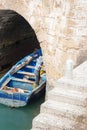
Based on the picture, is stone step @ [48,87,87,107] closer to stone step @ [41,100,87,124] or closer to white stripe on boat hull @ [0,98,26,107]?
stone step @ [41,100,87,124]

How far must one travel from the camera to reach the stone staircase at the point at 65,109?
2.88 metres

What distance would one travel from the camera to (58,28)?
5.12 meters

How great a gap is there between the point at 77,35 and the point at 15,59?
4.96 metres

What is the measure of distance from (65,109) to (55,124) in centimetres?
18

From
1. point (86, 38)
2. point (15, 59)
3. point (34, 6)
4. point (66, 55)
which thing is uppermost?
point (34, 6)

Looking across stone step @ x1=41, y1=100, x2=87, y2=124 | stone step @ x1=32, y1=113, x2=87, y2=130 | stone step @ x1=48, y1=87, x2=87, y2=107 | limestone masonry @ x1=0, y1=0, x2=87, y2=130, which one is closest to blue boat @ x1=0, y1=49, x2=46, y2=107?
limestone masonry @ x1=0, y1=0, x2=87, y2=130

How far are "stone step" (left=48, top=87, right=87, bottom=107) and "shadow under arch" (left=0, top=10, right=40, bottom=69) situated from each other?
5156 millimetres

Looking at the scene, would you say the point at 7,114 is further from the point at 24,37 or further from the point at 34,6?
the point at 24,37

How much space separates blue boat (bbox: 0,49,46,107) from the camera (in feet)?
21.1

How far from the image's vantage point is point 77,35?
16.1 feet

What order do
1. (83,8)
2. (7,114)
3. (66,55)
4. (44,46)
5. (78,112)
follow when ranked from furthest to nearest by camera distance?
(7,114) → (44,46) → (66,55) → (83,8) → (78,112)

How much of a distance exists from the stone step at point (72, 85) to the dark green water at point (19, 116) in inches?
108

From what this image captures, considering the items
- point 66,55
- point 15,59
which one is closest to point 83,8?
point 66,55

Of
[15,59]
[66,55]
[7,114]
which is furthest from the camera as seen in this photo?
[15,59]
